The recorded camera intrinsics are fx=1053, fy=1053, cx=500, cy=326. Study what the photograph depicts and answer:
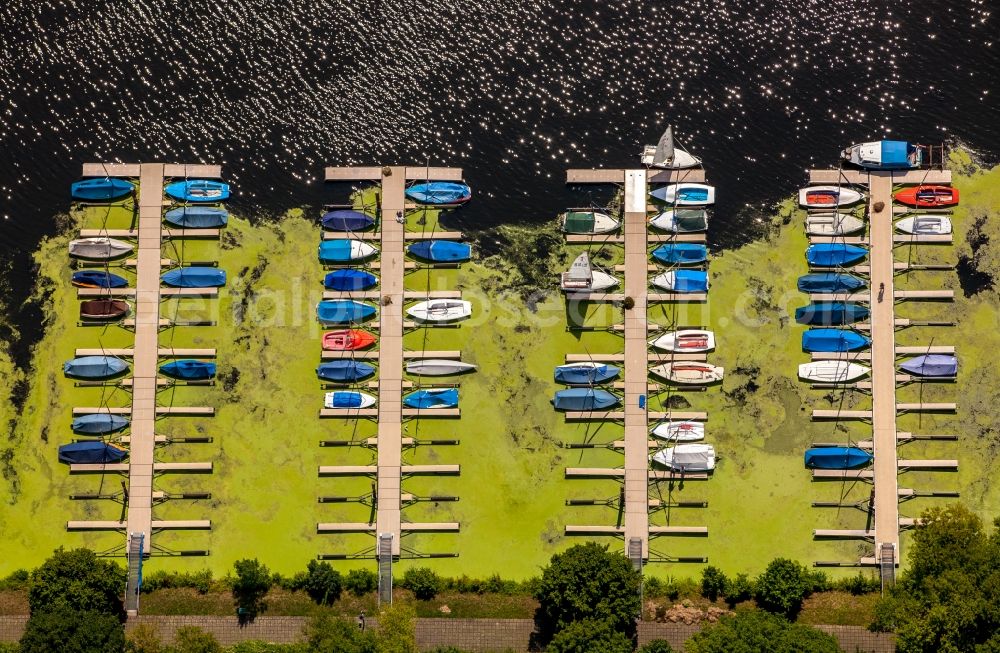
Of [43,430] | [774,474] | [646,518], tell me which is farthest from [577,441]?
[43,430]

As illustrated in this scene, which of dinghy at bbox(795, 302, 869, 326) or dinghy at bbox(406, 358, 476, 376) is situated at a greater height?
dinghy at bbox(795, 302, 869, 326)

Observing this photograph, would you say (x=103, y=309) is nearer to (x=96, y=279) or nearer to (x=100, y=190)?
(x=96, y=279)

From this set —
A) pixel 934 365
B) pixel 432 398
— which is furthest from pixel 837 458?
pixel 432 398

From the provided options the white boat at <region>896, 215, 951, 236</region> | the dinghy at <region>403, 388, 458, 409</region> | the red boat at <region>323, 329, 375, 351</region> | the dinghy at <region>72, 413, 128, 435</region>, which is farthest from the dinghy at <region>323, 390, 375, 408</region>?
the white boat at <region>896, 215, 951, 236</region>

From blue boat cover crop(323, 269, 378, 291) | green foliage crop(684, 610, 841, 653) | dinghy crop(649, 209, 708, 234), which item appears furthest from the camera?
dinghy crop(649, 209, 708, 234)

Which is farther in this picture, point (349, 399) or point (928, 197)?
point (928, 197)

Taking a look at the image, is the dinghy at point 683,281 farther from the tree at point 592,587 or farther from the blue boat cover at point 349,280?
the blue boat cover at point 349,280

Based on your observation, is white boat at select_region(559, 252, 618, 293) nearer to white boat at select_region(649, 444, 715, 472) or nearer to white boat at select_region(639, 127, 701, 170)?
white boat at select_region(639, 127, 701, 170)
